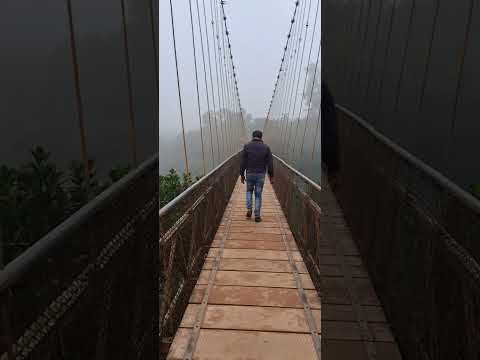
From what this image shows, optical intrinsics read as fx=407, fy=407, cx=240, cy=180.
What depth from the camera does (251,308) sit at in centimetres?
286

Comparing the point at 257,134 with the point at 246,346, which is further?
the point at 257,134

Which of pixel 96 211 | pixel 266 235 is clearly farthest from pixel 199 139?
pixel 96 211

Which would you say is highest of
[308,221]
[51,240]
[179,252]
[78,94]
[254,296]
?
[78,94]

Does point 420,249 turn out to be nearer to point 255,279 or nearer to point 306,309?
point 306,309

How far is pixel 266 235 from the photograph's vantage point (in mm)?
4992

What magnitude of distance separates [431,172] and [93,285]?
1.50 m

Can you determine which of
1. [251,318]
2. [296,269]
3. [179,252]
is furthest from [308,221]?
[179,252]

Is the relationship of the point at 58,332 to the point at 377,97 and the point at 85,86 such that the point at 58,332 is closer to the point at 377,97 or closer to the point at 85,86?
the point at 85,86

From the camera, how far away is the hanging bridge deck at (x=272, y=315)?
231cm

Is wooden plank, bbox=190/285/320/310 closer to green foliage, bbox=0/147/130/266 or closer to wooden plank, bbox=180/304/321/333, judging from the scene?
wooden plank, bbox=180/304/321/333

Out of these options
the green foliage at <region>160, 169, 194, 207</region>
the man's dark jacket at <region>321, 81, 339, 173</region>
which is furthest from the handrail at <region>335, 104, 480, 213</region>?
the green foliage at <region>160, 169, 194, 207</region>

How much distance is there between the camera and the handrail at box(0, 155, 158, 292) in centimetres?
88

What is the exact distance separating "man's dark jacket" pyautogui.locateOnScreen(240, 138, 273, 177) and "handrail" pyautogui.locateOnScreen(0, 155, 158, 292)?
4.13 metres

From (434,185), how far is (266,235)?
3260 mm
